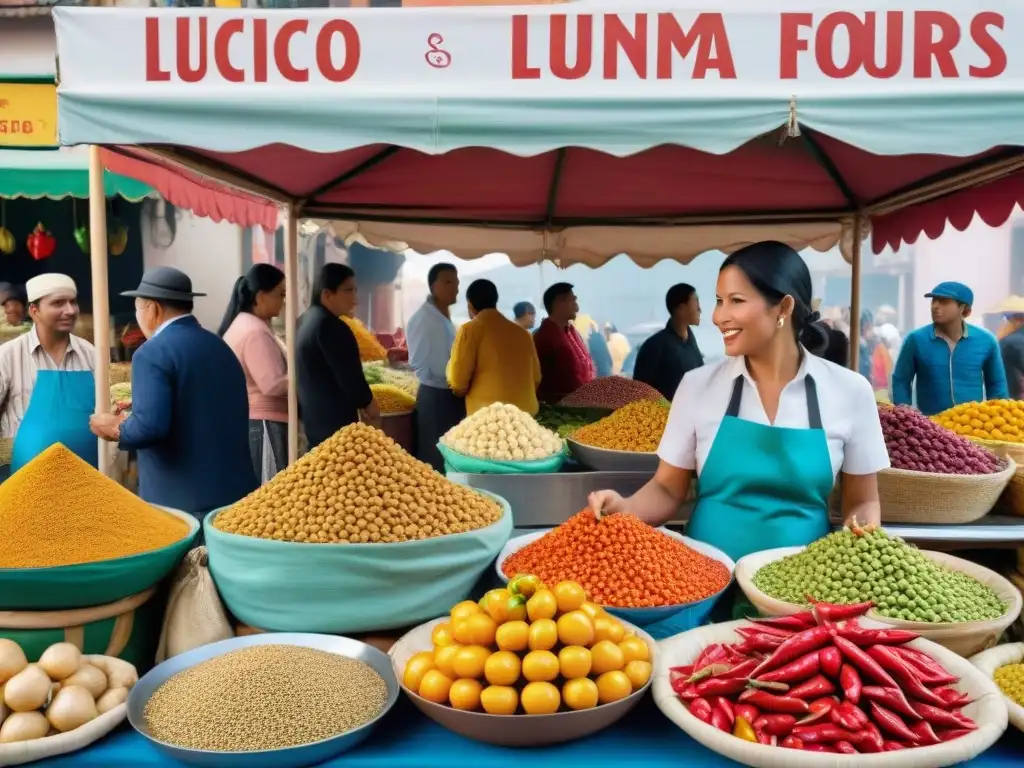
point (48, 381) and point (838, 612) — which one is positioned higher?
point (48, 381)

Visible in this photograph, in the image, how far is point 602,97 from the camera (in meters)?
2.04

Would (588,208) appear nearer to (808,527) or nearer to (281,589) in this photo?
(808,527)

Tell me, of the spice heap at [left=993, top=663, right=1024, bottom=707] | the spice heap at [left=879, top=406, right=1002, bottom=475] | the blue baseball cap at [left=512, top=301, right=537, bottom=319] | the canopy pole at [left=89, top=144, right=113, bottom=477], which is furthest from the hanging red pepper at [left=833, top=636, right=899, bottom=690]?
the blue baseball cap at [left=512, top=301, right=537, bottom=319]

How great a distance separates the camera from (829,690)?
1.41 m

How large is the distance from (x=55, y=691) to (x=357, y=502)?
68cm

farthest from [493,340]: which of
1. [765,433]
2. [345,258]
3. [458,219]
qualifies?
[345,258]

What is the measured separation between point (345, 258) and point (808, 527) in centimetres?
931

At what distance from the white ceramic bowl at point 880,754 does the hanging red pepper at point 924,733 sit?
31 mm

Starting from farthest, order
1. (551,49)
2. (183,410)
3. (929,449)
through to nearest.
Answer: (183,410) → (929,449) → (551,49)

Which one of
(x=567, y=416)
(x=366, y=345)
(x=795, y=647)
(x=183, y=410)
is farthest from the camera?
(x=366, y=345)

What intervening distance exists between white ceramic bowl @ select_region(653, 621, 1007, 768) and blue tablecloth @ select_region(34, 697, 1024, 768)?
0.31 feet

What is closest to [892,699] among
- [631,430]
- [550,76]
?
[550,76]

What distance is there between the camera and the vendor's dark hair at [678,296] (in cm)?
583

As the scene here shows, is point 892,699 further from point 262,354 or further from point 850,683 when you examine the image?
point 262,354
